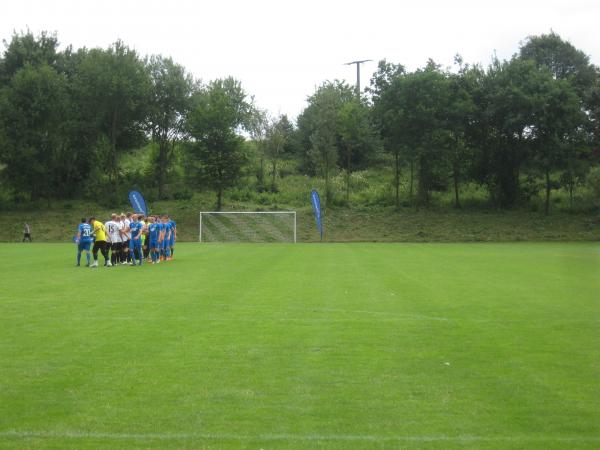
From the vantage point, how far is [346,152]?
2301 inches

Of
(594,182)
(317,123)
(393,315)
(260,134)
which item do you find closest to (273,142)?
(260,134)

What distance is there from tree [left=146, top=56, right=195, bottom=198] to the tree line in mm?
93

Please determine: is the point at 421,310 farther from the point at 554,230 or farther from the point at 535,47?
the point at 535,47

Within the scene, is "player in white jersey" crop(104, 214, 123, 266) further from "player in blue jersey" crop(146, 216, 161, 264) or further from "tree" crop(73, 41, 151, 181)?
"tree" crop(73, 41, 151, 181)

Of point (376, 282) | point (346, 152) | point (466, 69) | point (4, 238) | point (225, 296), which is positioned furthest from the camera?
point (346, 152)

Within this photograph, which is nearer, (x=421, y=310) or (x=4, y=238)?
(x=421, y=310)

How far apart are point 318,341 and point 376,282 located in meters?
8.06

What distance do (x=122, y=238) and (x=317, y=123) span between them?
32417 mm

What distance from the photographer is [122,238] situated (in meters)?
23.5

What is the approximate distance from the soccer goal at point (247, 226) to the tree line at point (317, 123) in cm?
362

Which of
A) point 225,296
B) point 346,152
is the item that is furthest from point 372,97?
point 225,296

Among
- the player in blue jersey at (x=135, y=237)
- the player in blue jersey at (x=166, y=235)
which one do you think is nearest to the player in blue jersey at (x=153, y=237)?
A: the player in blue jersey at (x=135, y=237)

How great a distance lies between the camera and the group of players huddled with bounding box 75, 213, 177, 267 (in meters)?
22.6

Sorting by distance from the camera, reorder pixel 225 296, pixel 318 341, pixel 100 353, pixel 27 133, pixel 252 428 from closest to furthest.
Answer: pixel 252 428 < pixel 100 353 < pixel 318 341 < pixel 225 296 < pixel 27 133
